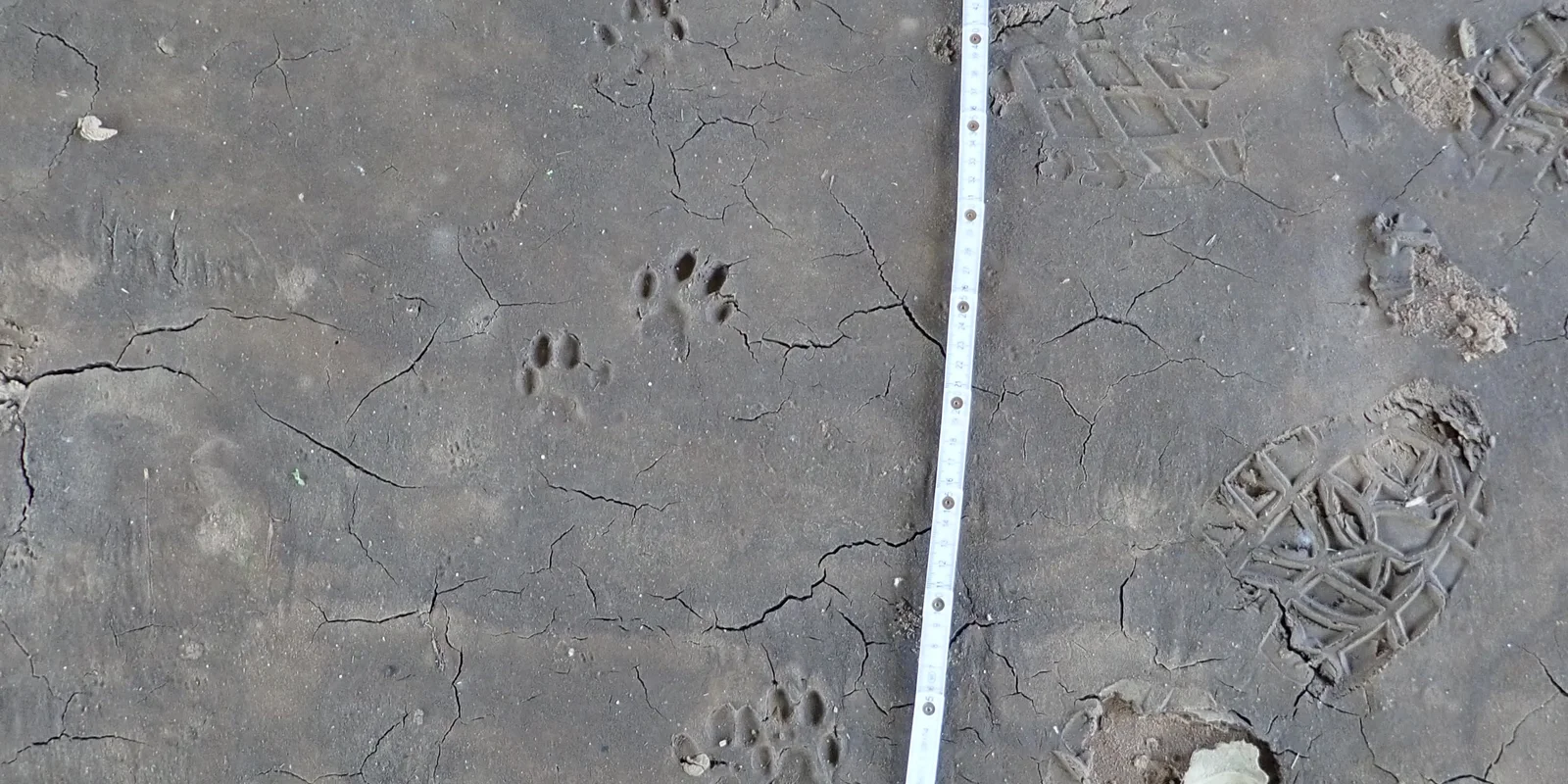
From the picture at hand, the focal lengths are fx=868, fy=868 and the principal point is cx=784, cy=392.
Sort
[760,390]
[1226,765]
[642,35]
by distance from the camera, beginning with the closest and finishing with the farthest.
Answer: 1. [1226,765]
2. [760,390]
3. [642,35]

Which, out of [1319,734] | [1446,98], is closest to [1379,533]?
[1319,734]

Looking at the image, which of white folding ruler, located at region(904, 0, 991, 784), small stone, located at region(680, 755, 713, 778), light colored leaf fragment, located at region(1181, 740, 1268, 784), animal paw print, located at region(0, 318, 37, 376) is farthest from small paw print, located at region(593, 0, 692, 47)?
light colored leaf fragment, located at region(1181, 740, 1268, 784)

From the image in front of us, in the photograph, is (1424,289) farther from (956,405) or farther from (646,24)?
(646,24)

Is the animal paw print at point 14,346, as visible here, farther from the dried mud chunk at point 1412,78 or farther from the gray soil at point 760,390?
the dried mud chunk at point 1412,78

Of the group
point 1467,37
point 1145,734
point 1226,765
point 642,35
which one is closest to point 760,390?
point 642,35

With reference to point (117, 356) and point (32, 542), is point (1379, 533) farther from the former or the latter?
point (32, 542)

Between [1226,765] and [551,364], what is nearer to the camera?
[1226,765]
